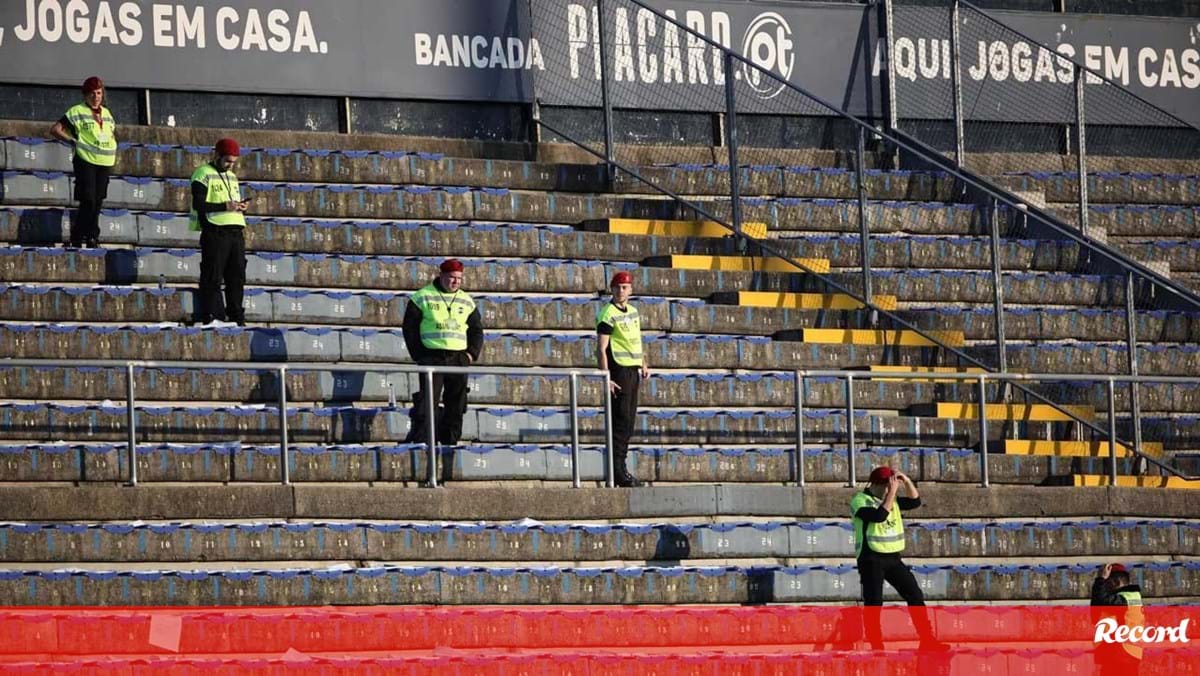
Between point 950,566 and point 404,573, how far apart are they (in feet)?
13.6

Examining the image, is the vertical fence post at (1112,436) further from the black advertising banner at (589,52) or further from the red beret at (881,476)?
the black advertising banner at (589,52)

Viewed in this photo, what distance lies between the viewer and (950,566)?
16781 mm

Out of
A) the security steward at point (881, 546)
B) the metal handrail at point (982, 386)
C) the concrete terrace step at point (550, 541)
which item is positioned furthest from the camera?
the metal handrail at point (982, 386)

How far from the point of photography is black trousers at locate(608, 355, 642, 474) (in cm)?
1669

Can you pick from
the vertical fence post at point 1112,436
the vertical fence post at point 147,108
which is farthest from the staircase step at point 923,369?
the vertical fence post at point 147,108

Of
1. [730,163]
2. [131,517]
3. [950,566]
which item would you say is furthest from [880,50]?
[131,517]

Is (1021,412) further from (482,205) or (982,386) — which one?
(482,205)

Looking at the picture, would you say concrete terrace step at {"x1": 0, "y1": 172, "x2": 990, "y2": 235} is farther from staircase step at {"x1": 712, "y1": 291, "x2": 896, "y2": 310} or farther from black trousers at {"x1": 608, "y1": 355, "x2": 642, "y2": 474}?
black trousers at {"x1": 608, "y1": 355, "x2": 642, "y2": 474}

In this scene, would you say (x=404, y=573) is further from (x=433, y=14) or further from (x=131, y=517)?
(x=433, y=14)

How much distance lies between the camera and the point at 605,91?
21.4m

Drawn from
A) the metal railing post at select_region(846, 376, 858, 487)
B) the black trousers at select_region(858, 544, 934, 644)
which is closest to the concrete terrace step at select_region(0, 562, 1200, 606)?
the black trousers at select_region(858, 544, 934, 644)

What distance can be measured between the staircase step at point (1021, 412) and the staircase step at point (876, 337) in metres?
0.94

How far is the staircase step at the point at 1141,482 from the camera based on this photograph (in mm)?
18594

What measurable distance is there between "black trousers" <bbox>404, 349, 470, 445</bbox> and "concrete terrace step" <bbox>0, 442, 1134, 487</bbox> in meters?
0.17
